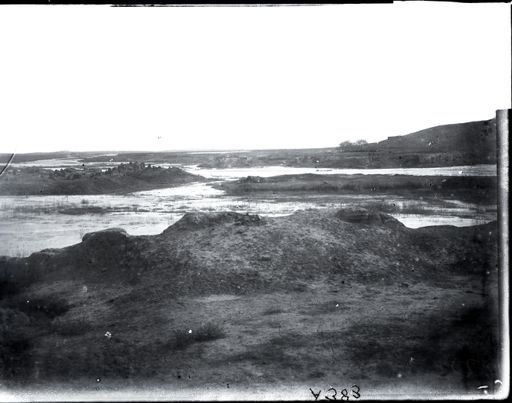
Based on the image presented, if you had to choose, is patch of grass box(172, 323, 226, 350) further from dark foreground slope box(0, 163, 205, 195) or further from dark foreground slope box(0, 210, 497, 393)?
dark foreground slope box(0, 163, 205, 195)

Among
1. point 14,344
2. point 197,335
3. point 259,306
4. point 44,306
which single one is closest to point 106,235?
point 44,306

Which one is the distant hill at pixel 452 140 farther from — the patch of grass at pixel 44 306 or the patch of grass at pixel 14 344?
the patch of grass at pixel 14 344

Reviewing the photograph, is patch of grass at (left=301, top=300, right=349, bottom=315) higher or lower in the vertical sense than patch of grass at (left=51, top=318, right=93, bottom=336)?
higher

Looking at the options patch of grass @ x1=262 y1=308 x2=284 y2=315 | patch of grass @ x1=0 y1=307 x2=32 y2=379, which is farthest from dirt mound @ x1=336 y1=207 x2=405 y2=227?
patch of grass @ x1=0 y1=307 x2=32 y2=379

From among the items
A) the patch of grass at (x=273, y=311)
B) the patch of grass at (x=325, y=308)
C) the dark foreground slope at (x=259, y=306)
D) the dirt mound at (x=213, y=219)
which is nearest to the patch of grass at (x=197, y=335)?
the dark foreground slope at (x=259, y=306)

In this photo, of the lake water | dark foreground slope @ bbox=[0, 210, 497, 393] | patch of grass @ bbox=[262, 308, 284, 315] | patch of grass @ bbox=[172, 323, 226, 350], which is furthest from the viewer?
the lake water

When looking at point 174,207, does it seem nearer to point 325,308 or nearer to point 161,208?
point 161,208

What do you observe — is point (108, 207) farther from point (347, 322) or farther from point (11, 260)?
point (347, 322)
